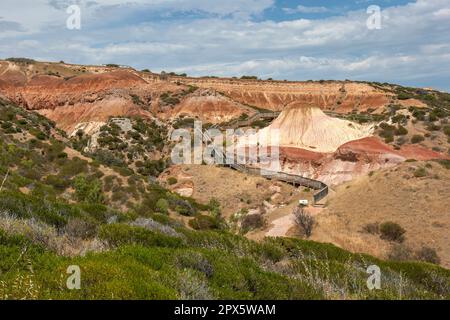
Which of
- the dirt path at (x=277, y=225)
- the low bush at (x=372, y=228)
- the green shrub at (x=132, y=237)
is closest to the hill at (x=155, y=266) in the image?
the green shrub at (x=132, y=237)

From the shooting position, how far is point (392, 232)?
2606 cm

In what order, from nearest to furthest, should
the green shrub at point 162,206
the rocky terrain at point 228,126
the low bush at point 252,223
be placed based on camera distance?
the green shrub at point 162,206, the low bush at point 252,223, the rocky terrain at point 228,126

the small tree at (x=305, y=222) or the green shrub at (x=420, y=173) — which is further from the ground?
the green shrub at (x=420, y=173)

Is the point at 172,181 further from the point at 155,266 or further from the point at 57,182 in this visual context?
the point at 155,266

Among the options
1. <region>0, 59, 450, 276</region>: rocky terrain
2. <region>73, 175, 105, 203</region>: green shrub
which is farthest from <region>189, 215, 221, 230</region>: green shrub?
<region>73, 175, 105, 203</region>: green shrub

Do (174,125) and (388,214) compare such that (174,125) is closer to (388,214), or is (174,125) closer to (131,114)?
(131,114)

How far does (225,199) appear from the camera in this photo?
145 ft

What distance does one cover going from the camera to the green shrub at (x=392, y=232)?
85.0ft

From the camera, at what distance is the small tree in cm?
2789

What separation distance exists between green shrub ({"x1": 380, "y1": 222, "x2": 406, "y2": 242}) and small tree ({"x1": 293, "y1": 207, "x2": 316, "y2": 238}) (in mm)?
4240

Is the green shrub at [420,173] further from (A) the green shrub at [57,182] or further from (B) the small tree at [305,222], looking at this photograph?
(A) the green shrub at [57,182]

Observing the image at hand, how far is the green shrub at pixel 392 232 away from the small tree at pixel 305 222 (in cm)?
424
